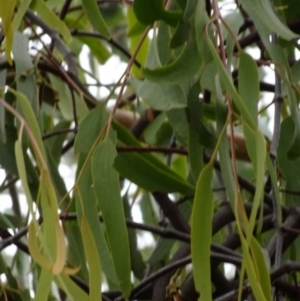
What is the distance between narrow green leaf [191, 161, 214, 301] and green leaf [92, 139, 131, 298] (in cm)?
9

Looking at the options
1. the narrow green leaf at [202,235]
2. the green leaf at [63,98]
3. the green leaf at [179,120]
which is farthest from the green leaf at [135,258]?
the narrow green leaf at [202,235]

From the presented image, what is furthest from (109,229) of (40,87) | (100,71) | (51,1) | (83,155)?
(100,71)

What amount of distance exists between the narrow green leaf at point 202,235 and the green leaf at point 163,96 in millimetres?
81

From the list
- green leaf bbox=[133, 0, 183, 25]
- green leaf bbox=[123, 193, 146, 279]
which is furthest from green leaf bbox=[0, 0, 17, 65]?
green leaf bbox=[123, 193, 146, 279]

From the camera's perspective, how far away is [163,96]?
1.94 ft

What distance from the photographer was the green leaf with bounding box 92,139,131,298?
58 cm

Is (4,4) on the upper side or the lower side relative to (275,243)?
upper

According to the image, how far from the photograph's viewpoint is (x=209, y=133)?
608 millimetres

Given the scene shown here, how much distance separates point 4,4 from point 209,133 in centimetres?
18

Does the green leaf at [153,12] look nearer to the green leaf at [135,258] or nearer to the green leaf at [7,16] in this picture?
the green leaf at [7,16]

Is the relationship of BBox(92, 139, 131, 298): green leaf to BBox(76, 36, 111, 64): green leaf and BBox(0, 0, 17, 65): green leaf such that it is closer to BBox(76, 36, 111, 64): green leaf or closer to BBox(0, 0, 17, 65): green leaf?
BBox(0, 0, 17, 65): green leaf

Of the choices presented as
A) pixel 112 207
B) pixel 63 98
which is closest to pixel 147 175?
Result: pixel 112 207

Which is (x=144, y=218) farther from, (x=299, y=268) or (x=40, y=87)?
(x=299, y=268)

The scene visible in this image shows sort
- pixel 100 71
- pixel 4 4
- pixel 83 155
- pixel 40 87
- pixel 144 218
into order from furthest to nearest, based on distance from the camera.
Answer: pixel 100 71
pixel 144 218
pixel 40 87
pixel 83 155
pixel 4 4
